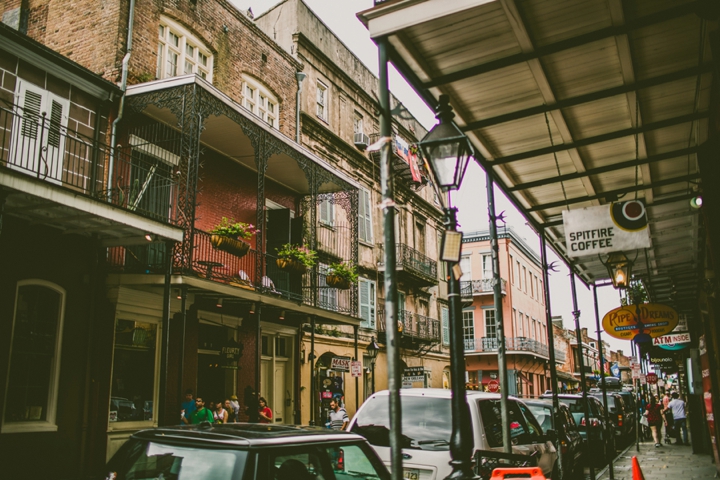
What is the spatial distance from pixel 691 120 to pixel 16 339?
11296mm

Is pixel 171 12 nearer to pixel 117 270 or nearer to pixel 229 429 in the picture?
pixel 117 270

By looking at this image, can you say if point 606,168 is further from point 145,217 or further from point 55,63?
point 55,63

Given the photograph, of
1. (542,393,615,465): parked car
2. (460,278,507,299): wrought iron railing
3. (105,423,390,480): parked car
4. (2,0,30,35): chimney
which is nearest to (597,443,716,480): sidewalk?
(542,393,615,465): parked car

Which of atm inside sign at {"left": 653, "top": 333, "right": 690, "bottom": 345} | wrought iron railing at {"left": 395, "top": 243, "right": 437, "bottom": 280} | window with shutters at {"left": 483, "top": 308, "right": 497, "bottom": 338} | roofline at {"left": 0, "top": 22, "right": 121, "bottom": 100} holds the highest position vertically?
roofline at {"left": 0, "top": 22, "right": 121, "bottom": 100}

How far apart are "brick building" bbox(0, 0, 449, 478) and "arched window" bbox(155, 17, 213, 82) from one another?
51 mm

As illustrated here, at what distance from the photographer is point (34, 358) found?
11.3 metres

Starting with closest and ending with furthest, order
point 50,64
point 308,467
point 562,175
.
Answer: point 308,467
point 562,175
point 50,64

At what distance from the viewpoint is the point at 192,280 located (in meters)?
12.2

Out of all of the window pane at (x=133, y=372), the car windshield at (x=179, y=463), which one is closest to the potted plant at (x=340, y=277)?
the window pane at (x=133, y=372)

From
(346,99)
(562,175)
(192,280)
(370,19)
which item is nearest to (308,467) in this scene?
(370,19)

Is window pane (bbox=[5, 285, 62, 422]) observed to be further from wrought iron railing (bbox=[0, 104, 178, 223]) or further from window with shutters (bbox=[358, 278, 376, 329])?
window with shutters (bbox=[358, 278, 376, 329])

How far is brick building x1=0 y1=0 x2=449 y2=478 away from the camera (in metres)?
11.2

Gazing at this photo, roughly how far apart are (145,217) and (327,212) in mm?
11662

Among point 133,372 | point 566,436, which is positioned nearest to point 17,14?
point 133,372
